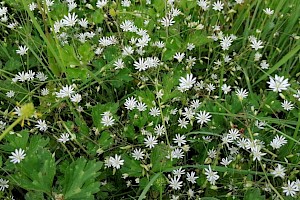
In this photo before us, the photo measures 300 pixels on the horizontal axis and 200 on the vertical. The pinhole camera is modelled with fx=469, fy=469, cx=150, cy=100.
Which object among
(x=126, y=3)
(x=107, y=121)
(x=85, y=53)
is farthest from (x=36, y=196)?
(x=126, y=3)

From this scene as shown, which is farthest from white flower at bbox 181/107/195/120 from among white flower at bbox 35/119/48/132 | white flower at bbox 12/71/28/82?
white flower at bbox 12/71/28/82

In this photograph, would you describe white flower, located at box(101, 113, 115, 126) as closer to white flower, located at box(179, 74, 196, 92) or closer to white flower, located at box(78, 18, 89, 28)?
white flower, located at box(179, 74, 196, 92)

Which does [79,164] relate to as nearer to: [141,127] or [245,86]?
[141,127]

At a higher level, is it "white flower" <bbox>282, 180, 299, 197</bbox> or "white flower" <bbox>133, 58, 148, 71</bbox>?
"white flower" <bbox>133, 58, 148, 71</bbox>

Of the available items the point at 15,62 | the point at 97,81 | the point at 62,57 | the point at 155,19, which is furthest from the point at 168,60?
the point at 15,62

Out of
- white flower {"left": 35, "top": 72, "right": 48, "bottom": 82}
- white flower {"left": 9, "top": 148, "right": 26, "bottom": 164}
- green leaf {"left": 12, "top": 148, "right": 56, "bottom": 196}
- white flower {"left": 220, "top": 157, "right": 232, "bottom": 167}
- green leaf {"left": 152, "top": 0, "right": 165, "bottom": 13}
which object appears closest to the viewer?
green leaf {"left": 12, "top": 148, "right": 56, "bottom": 196}

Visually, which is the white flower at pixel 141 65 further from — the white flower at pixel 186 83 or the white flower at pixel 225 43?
the white flower at pixel 225 43

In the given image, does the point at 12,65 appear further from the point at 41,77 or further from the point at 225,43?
the point at 225,43

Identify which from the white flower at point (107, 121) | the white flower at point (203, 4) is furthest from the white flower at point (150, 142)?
the white flower at point (203, 4)
